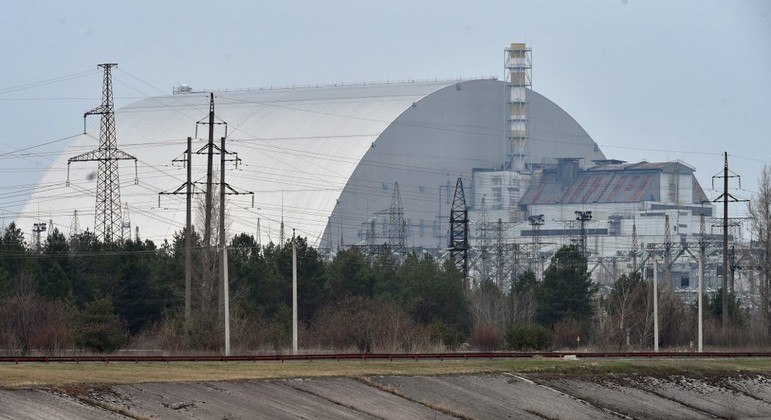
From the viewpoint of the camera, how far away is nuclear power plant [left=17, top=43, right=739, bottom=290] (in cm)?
10981

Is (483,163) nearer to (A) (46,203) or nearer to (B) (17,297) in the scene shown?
(A) (46,203)

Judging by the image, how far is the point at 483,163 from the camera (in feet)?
412

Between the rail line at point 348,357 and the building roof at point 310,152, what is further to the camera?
the building roof at point 310,152

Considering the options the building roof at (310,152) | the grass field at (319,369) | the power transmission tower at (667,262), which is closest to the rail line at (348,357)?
the grass field at (319,369)

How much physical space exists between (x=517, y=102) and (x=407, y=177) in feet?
47.6

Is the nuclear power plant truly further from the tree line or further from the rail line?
the rail line

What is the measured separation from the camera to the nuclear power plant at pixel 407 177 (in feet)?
360

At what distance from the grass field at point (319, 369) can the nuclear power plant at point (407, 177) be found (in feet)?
182

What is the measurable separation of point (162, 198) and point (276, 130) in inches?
404

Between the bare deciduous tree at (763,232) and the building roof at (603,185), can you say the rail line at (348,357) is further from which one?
the building roof at (603,185)

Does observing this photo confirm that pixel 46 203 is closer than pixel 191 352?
No

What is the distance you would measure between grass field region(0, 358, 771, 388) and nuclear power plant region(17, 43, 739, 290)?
182 ft

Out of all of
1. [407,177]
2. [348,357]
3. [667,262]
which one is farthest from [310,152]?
[348,357]

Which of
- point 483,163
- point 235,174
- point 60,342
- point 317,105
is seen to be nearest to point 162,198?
point 235,174
